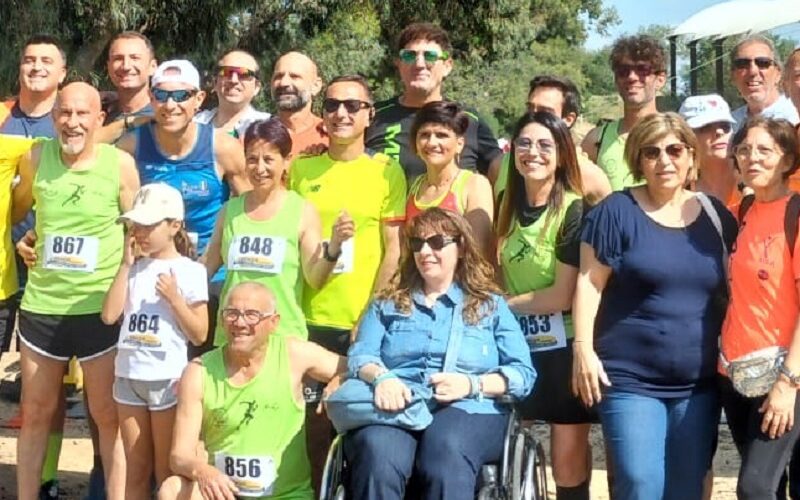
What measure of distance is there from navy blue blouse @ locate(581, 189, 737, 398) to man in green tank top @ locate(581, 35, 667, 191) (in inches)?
41.1

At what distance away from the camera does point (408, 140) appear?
5160mm

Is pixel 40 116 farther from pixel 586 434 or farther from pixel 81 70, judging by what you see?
pixel 81 70

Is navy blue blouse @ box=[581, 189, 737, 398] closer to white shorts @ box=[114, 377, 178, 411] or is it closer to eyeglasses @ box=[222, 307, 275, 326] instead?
eyeglasses @ box=[222, 307, 275, 326]

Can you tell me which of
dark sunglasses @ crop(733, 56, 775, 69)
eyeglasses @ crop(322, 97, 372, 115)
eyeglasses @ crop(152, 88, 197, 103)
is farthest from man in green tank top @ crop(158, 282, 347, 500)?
dark sunglasses @ crop(733, 56, 775, 69)

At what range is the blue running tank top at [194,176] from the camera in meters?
5.00

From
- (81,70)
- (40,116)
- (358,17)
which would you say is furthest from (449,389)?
(358,17)

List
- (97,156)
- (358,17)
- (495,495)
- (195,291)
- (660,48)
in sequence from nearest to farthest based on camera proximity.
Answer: (495,495)
(195,291)
(97,156)
(660,48)
(358,17)

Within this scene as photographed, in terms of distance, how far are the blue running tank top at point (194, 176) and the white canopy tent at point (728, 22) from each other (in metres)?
14.5

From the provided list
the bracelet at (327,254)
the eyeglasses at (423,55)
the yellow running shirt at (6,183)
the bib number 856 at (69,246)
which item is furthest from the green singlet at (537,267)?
the yellow running shirt at (6,183)

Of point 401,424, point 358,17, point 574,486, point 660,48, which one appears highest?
point 358,17

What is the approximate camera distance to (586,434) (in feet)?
15.6

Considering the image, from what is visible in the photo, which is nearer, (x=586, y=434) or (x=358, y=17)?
(x=586, y=434)

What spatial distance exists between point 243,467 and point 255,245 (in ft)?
2.83

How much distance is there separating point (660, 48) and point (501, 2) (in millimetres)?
13307
